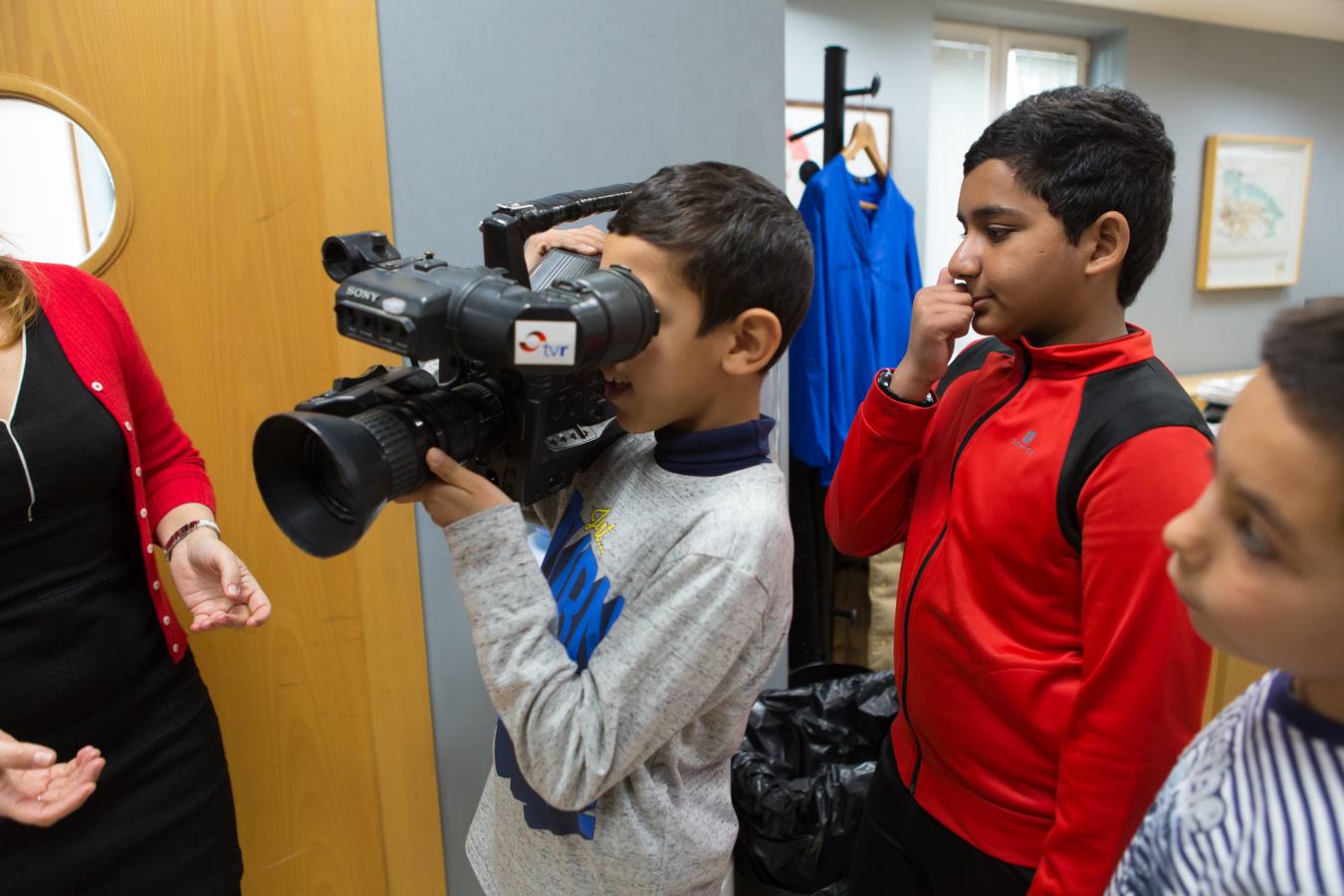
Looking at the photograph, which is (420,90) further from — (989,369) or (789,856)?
(789,856)

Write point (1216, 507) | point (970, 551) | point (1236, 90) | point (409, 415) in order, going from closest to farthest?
point (1216, 507), point (409, 415), point (970, 551), point (1236, 90)

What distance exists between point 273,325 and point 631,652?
3.02 ft

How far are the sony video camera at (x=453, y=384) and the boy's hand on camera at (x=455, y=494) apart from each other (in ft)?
0.06

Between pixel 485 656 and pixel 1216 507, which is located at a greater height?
pixel 1216 507

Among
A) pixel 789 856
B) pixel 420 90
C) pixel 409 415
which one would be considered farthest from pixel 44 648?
pixel 789 856

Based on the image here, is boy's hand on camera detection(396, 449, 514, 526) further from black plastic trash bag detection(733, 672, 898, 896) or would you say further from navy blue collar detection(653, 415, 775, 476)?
black plastic trash bag detection(733, 672, 898, 896)

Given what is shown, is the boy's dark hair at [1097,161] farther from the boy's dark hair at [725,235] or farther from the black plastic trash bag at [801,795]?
the black plastic trash bag at [801,795]

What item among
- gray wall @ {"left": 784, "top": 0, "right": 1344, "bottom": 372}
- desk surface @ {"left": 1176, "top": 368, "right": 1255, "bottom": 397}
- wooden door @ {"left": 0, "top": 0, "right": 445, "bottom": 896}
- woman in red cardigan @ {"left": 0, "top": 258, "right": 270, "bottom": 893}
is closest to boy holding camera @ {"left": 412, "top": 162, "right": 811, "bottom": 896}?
woman in red cardigan @ {"left": 0, "top": 258, "right": 270, "bottom": 893}

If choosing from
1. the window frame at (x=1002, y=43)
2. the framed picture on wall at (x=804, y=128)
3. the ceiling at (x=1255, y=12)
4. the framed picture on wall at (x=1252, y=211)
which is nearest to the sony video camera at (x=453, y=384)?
the framed picture on wall at (x=804, y=128)

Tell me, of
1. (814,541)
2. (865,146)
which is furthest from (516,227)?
(865,146)

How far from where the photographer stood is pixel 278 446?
2.18 feet

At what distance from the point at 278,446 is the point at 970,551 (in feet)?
2.22

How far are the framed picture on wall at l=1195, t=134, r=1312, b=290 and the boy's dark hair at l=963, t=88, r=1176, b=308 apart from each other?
125 inches

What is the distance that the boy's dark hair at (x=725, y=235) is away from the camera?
0.71 m
